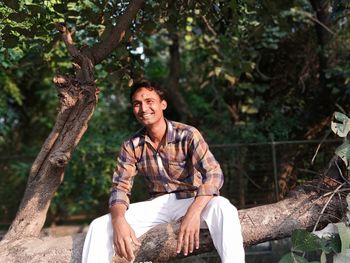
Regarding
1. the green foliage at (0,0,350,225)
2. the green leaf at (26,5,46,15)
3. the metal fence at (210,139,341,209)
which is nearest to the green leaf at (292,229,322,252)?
the green leaf at (26,5,46,15)

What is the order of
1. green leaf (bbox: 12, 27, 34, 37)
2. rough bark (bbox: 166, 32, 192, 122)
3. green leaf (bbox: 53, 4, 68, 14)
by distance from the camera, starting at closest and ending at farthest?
green leaf (bbox: 12, 27, 34, 37) → green leaf (bbox: 53, 4, 68, 14) → rough bark (bbox: 166, 32, 192, 122)

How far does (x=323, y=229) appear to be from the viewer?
3166 mm

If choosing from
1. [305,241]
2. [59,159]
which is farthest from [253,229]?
[59,159]

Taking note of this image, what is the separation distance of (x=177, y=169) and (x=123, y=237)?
60 centimetres

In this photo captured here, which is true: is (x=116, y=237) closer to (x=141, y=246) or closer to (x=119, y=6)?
(x=141, y=246)

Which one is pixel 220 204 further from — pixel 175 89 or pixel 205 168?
pixel 175 89

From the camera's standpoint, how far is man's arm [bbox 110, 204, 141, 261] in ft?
9.31

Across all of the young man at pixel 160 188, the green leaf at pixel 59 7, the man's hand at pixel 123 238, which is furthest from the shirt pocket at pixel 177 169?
the green leaf at pixel 59 7

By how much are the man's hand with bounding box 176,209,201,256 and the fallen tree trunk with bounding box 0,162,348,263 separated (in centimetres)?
17

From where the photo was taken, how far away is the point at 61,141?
3.48 meters

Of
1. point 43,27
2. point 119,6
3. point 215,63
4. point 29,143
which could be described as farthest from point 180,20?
point 29,143

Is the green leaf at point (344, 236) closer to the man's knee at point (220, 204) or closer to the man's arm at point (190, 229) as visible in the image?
the man's knee at point (220, 204)

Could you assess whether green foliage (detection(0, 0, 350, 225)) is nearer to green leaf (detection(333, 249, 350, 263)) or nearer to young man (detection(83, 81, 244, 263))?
young man (detection(83, 81, 244, 263))

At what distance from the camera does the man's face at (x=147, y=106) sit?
3.20 meters
